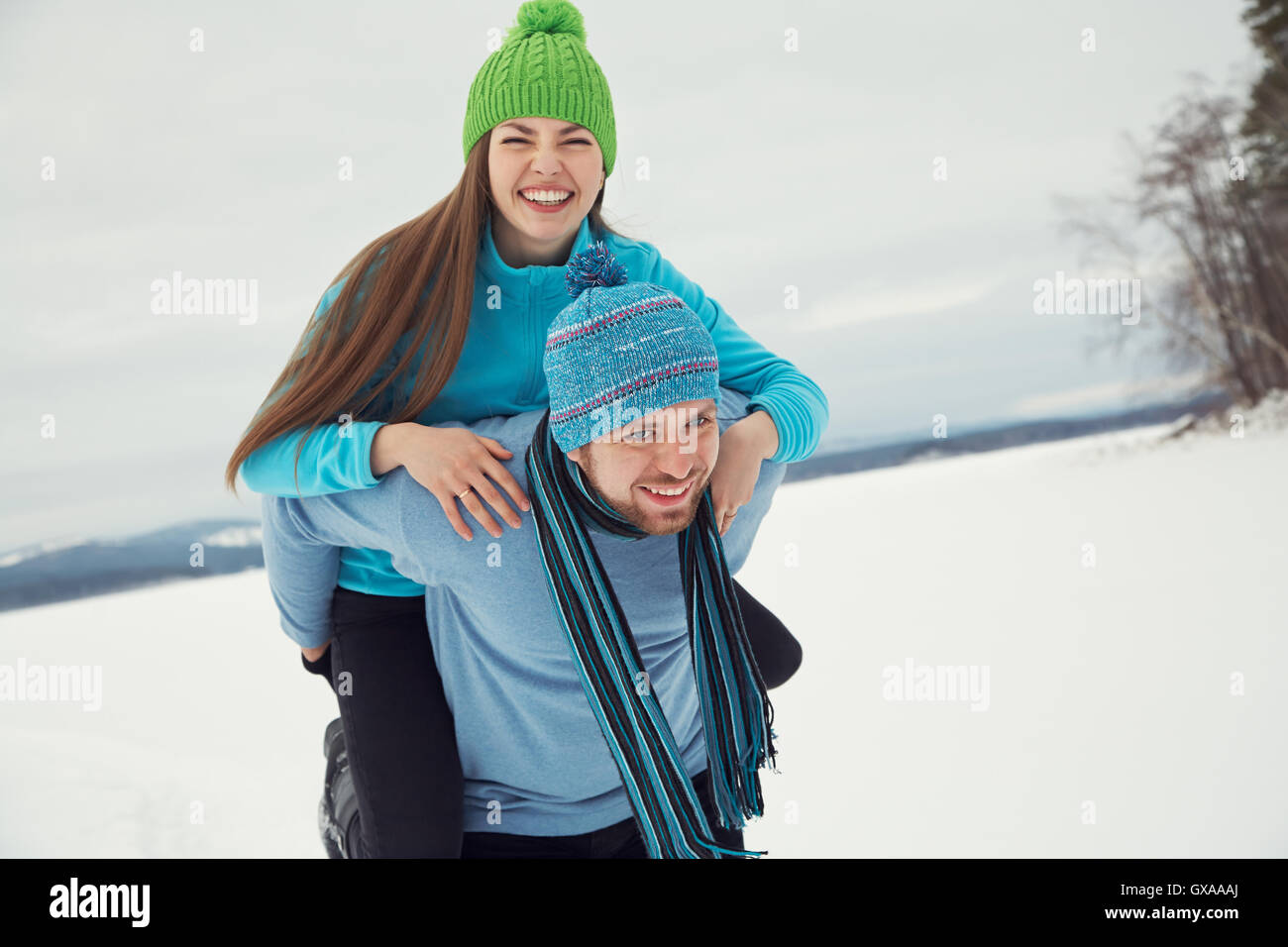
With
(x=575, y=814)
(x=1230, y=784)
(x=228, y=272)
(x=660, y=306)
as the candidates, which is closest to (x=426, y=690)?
(x=575, y=814)

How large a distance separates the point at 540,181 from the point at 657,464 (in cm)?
44

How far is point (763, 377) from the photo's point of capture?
4.22ft

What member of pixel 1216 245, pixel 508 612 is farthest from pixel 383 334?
pixel 1216 245

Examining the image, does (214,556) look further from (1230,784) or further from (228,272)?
(1230,784)

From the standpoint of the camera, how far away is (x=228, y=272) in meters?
5.09

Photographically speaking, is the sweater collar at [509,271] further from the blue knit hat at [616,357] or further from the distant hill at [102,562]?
the distant hill at [102,562]

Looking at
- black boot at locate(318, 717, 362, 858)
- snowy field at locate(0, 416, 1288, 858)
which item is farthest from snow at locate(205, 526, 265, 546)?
black boot at locate(318, 717, 362, 858)

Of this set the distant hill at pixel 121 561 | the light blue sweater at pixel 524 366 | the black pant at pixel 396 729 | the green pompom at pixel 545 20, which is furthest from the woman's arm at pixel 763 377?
the distant hill at pixel 121 561

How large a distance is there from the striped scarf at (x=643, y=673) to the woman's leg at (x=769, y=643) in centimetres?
16

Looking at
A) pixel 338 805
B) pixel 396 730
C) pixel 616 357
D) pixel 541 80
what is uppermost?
pixel 541 80

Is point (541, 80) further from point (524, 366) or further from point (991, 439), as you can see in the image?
point (991, 439)

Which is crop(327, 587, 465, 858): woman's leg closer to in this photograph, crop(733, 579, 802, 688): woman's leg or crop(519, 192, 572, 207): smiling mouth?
crop(733, 579, 802, 688): woman's leg

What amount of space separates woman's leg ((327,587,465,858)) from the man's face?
1.20 ft
